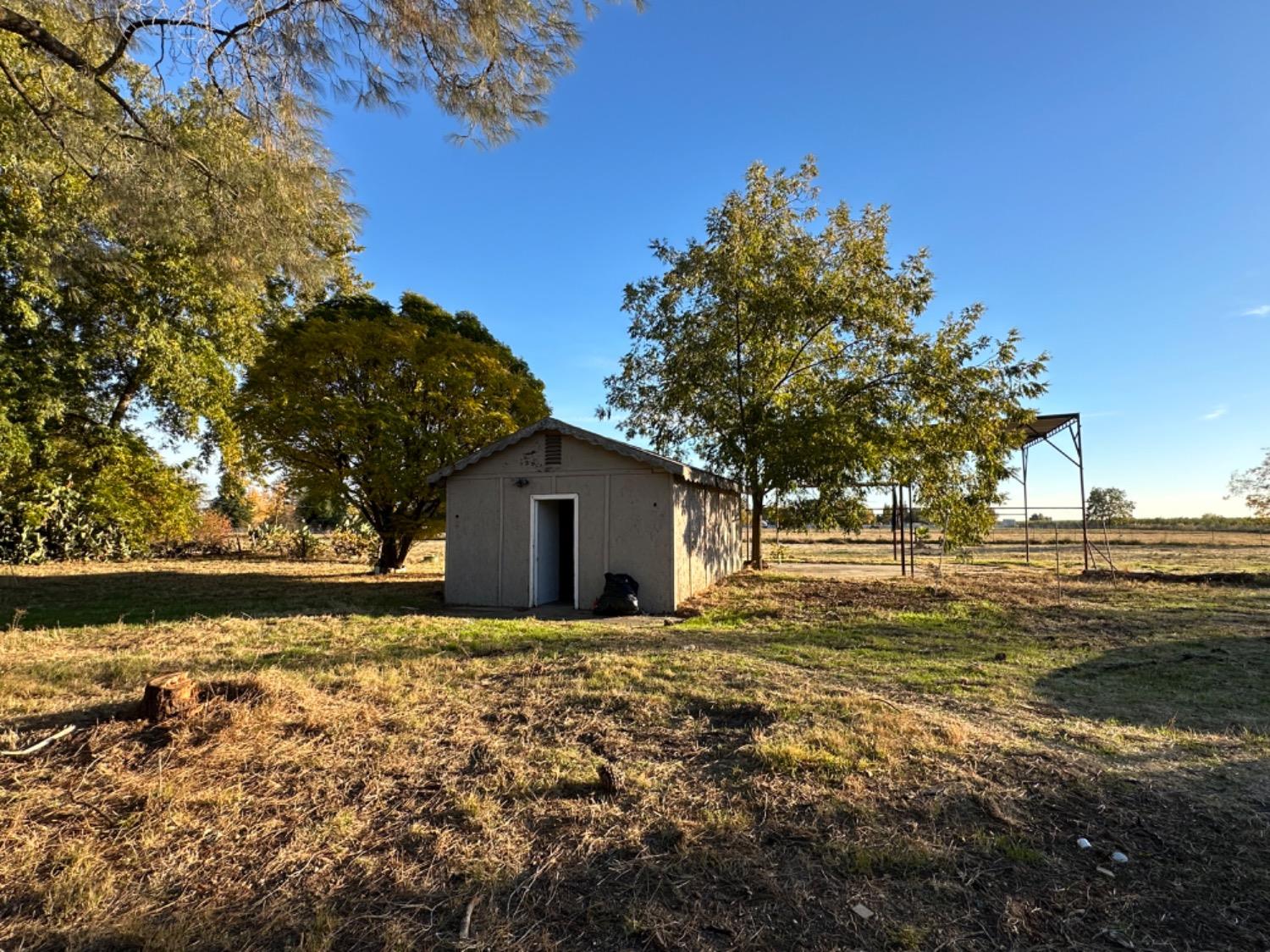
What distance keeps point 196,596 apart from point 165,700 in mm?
8512

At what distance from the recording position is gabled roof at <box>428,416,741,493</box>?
987cm

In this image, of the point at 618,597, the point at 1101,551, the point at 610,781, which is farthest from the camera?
the point at 1101,551

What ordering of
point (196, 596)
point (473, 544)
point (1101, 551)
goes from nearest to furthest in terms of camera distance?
point (196, 596) → point (473, 544) → point (1101, 551)

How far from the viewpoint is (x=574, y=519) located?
1065 centimetres


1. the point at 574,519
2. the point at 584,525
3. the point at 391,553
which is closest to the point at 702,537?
the point at 584,525

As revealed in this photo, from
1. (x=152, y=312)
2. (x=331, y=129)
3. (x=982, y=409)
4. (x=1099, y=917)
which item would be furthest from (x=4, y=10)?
(x=982, y=409)

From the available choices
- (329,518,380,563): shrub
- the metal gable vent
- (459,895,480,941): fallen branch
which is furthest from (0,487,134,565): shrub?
(459,895,480,941): fallen branch

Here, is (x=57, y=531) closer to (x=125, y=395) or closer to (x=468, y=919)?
(x=125, y=395)

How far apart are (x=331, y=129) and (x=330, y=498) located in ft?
32.6

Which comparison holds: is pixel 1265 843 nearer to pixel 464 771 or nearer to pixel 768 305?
pixel 464 771

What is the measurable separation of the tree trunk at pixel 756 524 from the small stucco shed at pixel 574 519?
127 inches

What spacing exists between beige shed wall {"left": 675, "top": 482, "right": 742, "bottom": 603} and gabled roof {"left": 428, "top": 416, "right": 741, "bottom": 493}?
11.6 inches

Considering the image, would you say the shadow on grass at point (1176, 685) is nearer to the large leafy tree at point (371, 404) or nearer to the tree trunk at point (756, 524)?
the tree trunk at point (756, 524)

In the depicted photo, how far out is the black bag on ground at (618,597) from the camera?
32.2 feet
